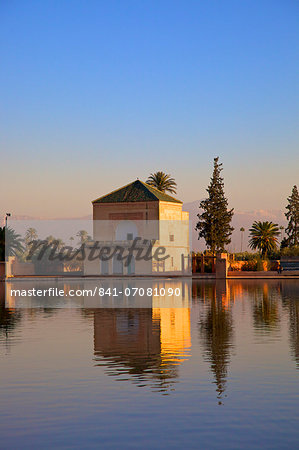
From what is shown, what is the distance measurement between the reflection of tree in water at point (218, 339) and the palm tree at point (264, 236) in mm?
67492

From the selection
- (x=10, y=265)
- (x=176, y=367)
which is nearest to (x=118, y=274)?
(x=10, y=265)

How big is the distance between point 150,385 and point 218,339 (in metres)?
6.36

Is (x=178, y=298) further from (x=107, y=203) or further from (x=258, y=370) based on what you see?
(x=107, y=203)

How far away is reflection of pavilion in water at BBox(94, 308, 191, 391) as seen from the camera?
1251cm

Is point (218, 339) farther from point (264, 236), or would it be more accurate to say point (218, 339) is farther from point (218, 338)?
point (264, 236)

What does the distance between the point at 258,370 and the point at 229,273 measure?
5391cm

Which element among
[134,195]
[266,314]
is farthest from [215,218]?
[266,314]

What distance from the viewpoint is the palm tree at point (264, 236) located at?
3745 inches

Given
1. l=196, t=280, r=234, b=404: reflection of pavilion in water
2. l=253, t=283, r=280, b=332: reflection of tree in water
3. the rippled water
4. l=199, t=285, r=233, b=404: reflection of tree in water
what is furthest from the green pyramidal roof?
the rippled water

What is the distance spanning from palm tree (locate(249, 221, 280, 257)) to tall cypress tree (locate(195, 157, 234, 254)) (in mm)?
19346

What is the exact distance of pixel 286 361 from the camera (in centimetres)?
1385

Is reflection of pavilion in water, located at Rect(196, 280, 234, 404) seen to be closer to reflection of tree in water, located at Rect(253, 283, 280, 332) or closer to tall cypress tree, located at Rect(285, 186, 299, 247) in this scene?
reflection of tree in water, located at Rect(253, 283, 280, 332)

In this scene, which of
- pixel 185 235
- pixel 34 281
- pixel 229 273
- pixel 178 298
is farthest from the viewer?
pixel 185 235

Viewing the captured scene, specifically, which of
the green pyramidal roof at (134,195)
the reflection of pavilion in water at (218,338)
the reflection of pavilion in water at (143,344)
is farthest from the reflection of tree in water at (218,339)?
the green pyramidal roof at (134,195)
